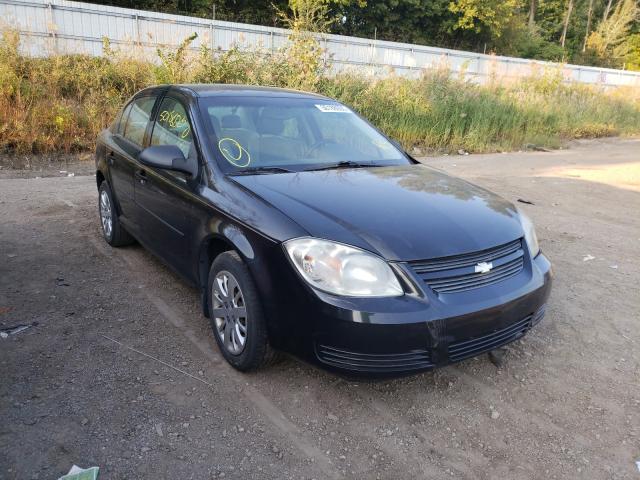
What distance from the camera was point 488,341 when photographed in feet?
8.66

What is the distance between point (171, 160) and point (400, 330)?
1.89 metres

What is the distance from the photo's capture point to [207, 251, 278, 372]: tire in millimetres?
2740

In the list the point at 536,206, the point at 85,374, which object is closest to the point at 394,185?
the point at 85,374

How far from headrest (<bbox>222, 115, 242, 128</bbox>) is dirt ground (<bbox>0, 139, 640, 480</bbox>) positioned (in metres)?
1.39

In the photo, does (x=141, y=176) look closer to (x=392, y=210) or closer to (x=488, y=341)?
(x=392, y=210)

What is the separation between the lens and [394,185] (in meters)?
3.29

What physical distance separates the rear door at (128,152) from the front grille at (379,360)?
252 centimetres

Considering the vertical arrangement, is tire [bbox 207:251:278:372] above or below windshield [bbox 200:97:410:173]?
below

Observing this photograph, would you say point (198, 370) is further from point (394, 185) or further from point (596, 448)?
point (596, 448)

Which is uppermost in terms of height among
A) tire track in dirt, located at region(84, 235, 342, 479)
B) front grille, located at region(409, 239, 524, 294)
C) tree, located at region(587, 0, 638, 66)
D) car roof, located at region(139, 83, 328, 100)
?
tree, located at region(587, 0, 638, 66)

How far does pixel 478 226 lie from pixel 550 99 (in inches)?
682

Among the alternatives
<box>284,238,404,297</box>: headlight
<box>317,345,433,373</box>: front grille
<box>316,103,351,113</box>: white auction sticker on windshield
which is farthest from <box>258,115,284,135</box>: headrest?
<box>317,345,433,373</box>: front grille

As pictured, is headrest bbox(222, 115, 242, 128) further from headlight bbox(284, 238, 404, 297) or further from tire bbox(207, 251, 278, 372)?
headlight bbox(284, 238, 404, 297)

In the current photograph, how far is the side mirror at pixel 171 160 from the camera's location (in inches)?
129
